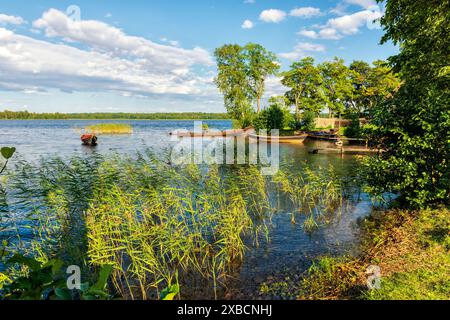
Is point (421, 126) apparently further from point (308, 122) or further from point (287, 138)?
point (308, 122)

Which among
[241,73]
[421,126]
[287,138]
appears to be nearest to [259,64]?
[241,73]

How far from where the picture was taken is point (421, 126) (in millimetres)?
9148

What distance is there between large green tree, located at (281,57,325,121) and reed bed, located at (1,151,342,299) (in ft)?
148

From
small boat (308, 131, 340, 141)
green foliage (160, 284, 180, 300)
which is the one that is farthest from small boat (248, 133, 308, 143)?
green foliage (160, 284, 180, 300)

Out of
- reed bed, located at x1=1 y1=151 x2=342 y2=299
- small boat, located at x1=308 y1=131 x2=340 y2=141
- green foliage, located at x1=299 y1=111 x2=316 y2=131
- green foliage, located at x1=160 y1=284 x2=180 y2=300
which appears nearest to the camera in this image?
green foliage, located at x1=160 y1=284 x2=180 y2=300

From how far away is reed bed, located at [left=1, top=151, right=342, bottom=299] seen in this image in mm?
7016

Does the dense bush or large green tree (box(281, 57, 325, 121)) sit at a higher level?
large green tree (box(281, 57, 325, 121))

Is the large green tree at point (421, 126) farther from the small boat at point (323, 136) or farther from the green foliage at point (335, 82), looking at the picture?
the green foliage at point (335, 82)

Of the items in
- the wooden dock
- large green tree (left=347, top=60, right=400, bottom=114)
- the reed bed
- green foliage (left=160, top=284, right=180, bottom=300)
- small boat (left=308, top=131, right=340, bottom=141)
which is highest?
large green tree (left=347, top=60, right=400, bottom=114)

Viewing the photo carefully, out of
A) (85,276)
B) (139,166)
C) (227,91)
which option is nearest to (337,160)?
(139,166)

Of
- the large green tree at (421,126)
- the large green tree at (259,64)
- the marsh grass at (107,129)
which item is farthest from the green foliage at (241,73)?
the large green tree at (421,126)

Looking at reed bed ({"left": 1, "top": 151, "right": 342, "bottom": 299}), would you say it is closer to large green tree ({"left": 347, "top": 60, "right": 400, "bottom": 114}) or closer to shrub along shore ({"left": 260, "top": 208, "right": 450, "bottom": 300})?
shrub along shore ({"left": 260, "top": 208, "right": 450, "bottom": 300})

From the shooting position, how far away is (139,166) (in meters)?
13.1

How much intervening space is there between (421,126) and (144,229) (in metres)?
9.22
